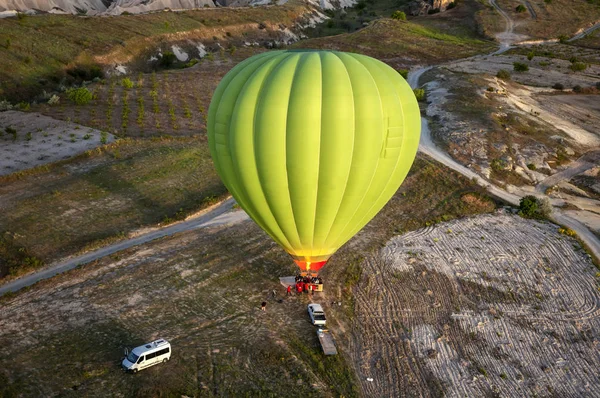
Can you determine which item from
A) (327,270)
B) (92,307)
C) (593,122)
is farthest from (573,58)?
(92,307)

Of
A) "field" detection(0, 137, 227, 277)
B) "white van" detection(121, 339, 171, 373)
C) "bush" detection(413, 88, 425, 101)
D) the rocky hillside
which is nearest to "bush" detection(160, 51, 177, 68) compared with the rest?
the rocky hillside

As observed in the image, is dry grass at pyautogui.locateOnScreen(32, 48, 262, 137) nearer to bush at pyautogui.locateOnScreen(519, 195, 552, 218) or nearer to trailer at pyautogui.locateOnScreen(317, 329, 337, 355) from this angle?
bush at pyautogui.locateOnScreen(519, 195, 552, 218)

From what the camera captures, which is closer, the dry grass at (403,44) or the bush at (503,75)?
the bush at (503,75)

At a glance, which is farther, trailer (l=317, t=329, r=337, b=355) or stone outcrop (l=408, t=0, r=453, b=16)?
stone outcrop (l=408, t=0, r=453, b=16)

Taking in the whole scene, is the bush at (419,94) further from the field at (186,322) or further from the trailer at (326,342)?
the trailer at (326,342)

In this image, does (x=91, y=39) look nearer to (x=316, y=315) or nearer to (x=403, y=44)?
(x=403, y=44)

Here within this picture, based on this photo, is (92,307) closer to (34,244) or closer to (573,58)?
(34,244)

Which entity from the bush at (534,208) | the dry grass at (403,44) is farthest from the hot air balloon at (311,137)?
the dry grass at (403,44)
